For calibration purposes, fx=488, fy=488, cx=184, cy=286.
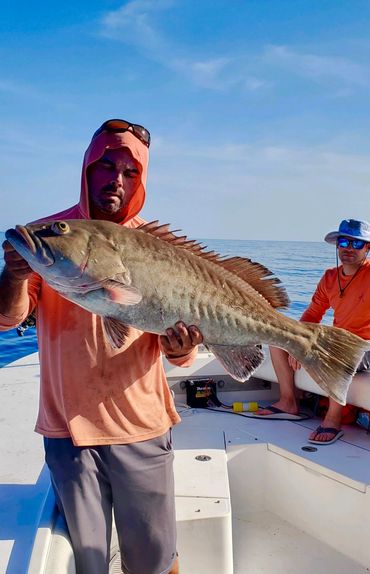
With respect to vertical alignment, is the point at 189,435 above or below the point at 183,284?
below

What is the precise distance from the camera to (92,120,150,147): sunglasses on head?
263 cm

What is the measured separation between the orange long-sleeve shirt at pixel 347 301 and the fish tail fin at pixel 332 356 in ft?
8.72

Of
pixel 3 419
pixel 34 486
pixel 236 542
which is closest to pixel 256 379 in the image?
pixel 236 542

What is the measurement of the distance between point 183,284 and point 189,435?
8.51ft

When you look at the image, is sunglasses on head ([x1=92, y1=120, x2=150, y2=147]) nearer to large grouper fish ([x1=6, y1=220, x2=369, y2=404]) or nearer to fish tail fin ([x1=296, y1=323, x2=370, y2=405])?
large grouper fish ([x1=6, y1=220, x2=369, y2=404])

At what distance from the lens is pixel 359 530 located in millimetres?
3895

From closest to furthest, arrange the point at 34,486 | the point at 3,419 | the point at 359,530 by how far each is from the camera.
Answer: the point at 34,486, the point at 359,530, the point at 3,419

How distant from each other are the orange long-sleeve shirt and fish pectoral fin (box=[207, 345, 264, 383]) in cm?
296

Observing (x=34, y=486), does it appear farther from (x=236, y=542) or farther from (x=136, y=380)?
(x=236, y=542)

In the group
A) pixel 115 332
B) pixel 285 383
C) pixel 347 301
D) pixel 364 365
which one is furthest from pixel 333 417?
pixel 115 332

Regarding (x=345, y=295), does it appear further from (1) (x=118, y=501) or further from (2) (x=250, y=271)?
(1) (x=118, y=501)

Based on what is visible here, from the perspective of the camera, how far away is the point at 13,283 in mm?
2184

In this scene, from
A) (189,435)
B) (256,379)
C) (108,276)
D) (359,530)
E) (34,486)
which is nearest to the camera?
(108,276)

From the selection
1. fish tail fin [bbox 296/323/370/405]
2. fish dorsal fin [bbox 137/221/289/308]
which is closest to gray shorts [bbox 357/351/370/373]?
fish tail fin [bbox 296/323/370/405]
